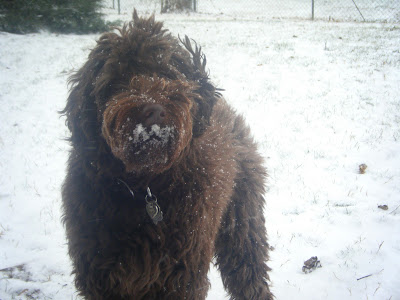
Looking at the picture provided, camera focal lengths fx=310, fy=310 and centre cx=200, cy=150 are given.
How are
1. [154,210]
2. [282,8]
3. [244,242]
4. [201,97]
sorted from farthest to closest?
[282,8] < [244,242] < [201,97] < [154,210]

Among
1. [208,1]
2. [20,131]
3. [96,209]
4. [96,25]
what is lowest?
[20,131]

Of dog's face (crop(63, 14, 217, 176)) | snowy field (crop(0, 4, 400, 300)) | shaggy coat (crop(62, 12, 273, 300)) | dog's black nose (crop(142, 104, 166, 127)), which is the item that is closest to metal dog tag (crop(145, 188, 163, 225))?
shaggy coat (crop(62, 12, 273, 300))

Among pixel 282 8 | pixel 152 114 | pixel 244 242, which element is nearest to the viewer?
pixel 152 114

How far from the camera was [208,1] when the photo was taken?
2838cm

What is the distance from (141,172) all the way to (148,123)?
42 cm

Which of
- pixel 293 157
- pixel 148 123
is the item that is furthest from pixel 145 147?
pixel 293 157

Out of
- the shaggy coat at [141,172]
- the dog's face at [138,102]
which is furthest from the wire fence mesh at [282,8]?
the shaggy coat at [141,172]

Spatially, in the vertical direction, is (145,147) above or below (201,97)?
below

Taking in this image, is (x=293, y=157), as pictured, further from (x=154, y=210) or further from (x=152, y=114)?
(x=152, y=114)

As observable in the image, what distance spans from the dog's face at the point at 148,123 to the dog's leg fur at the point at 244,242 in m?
0.96

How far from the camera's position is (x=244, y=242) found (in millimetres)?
2760

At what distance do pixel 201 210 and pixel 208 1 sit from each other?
1168 inches

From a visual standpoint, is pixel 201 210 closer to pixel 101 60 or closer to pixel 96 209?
pixel 96 209

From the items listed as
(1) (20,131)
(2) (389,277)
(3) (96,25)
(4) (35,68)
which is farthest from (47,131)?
(3) (96,25)
